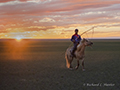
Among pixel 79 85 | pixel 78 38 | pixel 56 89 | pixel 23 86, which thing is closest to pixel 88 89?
pixel 79 85

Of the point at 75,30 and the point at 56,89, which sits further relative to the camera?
the point at 75,30

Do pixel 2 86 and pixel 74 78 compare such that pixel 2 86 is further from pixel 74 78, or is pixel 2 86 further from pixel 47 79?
pixel 74 78

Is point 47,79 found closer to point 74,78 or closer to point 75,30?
point 74,78

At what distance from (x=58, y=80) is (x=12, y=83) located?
266 centimetres

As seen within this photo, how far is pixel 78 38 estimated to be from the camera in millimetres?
10562

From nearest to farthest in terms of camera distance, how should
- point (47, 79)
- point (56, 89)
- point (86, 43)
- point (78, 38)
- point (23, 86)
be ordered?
point (56, 89)
point (23, 86)
point (47, 79)
point (86, 43)
point (78, 38)

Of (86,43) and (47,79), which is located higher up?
(86,43)

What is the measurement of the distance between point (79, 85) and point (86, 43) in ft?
10.5

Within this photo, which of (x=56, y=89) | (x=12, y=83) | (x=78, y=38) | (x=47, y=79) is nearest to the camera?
(x=56, y=89)

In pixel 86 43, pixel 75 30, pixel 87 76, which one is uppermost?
pixel 75 30

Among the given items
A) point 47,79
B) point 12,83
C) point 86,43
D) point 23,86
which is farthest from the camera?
point 86,43

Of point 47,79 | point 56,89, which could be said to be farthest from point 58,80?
point 56,89

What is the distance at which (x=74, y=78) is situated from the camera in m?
8.98

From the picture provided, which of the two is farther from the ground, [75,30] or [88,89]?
[75,30]
